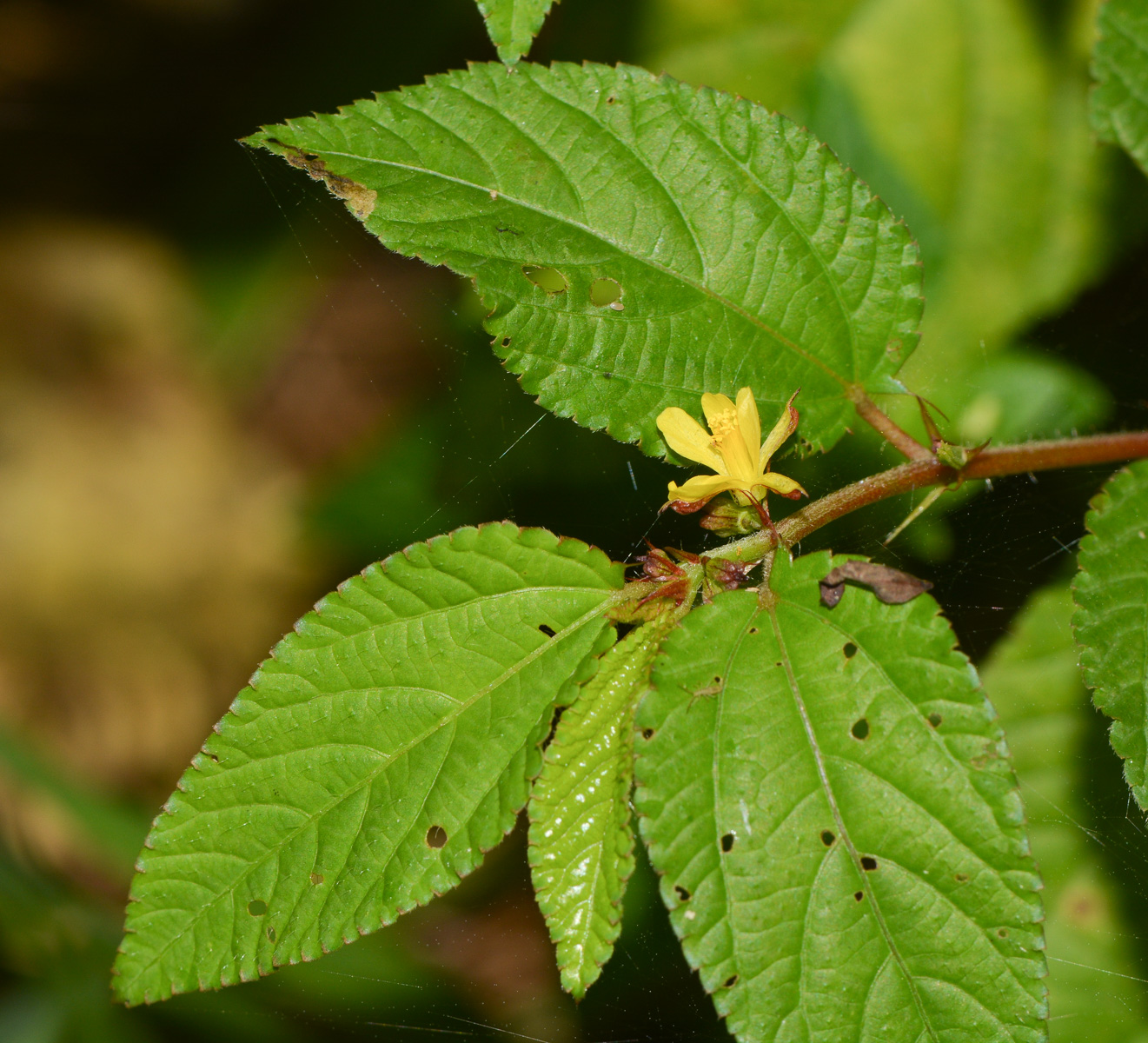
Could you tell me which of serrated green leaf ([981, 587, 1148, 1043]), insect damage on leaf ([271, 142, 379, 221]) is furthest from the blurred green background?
insect damage on leaf ([271, 142, 379, 221])

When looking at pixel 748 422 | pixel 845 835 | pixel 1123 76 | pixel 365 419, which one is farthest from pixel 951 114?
pixel 365 419

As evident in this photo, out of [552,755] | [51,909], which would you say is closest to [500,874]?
[51,909]

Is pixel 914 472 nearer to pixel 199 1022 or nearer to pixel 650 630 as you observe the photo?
pixel 650 630

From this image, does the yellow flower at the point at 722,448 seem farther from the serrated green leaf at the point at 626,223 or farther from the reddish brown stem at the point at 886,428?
the reddish brown stem at the point at 886,428

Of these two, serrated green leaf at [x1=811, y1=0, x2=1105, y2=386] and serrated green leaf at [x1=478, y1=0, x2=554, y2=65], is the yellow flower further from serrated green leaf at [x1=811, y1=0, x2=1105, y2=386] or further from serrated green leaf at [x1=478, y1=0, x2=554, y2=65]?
serrated green leaf at [x1=811, y1=0, x2=1105, y2=386]

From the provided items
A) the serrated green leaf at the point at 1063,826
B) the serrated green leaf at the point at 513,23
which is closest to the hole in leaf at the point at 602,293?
the serrated green leaf at the point at 513,23

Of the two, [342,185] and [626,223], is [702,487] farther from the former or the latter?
[342,185]
